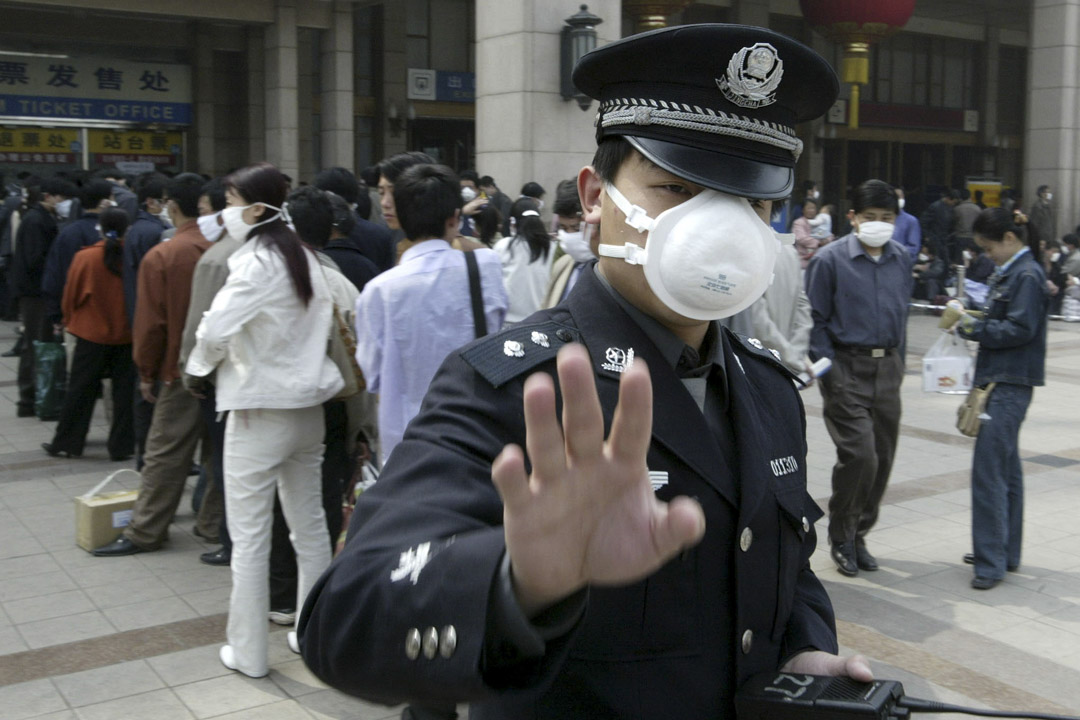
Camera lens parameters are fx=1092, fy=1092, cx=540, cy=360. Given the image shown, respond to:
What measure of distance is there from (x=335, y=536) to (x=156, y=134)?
56.0ft

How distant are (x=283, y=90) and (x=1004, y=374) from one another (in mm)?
14885

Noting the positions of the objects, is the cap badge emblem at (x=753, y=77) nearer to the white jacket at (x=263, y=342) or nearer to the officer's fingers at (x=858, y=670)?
the officer's fingers at (x=858, y=670)

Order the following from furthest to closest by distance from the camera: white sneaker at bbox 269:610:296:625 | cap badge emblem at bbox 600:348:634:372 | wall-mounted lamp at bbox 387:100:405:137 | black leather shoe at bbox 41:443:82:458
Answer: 1. wall-mounted lamp at bbox 387:100:405:137
2. black leather shoe at bbox 41:443:82:458
3. white sneaker at bbox 269:610:296:625
4. cap badge emblem at bbox 600:348:634:372

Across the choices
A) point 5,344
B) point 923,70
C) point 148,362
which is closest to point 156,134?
point 5,344

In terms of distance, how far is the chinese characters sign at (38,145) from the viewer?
18.8m

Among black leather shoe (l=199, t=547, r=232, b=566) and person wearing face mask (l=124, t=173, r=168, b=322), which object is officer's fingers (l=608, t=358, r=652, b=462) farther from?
person wearing face mask (l=124, t=173, r=168, b=322)

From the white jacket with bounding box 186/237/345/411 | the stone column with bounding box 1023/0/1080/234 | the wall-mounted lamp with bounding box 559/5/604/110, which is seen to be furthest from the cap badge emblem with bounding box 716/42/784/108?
the stone column with bounding box 1023/0/1080/234

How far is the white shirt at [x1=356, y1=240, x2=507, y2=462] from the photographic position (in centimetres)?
433

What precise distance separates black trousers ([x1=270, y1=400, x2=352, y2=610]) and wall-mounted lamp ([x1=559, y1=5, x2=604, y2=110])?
8.02m

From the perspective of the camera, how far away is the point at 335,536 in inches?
200

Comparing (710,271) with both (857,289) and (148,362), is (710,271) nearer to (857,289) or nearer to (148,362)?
(857,289)

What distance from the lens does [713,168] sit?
1648 mm

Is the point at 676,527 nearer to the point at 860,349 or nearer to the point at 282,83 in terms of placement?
the point at 860,349

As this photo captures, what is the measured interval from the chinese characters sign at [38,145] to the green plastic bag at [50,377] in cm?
1098
